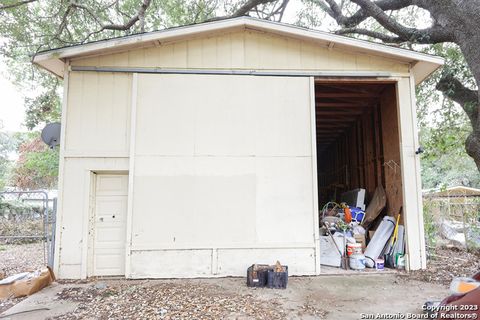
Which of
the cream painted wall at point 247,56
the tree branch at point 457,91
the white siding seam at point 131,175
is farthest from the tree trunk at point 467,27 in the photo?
the white siding seam at point 131,175

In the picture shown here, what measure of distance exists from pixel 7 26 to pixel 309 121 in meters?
7.65

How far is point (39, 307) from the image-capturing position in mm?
4117

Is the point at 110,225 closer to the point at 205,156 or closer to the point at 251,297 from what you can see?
the point at 205,156

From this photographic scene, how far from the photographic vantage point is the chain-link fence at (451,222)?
737 centimetres

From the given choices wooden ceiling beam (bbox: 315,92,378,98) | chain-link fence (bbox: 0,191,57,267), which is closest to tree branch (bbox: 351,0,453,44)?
wooden ceiling beam (bbox: 315,92,378,98)

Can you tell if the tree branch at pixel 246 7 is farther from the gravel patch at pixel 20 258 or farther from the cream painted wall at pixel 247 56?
the gravel patch at pixel 20 258

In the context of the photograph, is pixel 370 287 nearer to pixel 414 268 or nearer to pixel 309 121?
pixel 414 268

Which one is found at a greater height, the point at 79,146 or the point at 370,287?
the point at 79,146

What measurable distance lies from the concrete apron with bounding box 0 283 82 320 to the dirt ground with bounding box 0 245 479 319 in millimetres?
66

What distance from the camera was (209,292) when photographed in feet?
15.0

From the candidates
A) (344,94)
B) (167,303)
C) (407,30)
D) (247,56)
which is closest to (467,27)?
(407,30)

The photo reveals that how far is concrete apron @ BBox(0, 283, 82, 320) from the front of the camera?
3846 mm

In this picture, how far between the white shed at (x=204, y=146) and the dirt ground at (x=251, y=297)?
414mm

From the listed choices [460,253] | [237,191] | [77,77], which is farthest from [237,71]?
[460,253]
